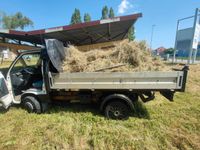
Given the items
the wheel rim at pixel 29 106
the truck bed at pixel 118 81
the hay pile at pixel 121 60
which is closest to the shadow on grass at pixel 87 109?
the wheel rim at pixel 29 106

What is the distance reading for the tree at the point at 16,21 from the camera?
172 ft

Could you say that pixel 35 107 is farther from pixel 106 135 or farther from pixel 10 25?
pixel 10 25

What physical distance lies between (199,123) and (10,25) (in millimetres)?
63346

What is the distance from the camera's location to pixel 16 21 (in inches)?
2178

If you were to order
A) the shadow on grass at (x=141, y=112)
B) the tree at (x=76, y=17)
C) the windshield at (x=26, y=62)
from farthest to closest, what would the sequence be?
the tree at (x=76, y=17) < the windshield at (x=26, y=62) < the shadow on grass at (x=141, y=112)

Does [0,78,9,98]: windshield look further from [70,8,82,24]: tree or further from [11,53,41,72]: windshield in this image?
[70,8,82,24]: tree

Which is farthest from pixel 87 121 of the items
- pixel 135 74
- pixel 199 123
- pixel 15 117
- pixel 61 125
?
pixel 199 123

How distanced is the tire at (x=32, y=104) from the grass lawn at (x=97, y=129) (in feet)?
0.52

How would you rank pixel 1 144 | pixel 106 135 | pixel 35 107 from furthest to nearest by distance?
pixel 35 107, pixel 106 135, pixel 1 144

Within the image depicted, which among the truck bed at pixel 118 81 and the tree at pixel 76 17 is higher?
the tree at pixel 76 17

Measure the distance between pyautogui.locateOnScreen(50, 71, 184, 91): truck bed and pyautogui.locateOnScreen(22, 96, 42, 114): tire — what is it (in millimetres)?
721

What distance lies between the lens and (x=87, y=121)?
396 cm

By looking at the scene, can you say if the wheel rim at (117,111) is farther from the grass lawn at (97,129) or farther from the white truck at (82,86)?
the grass lawn at (97,129)

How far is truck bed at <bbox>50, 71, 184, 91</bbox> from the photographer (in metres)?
3.54
